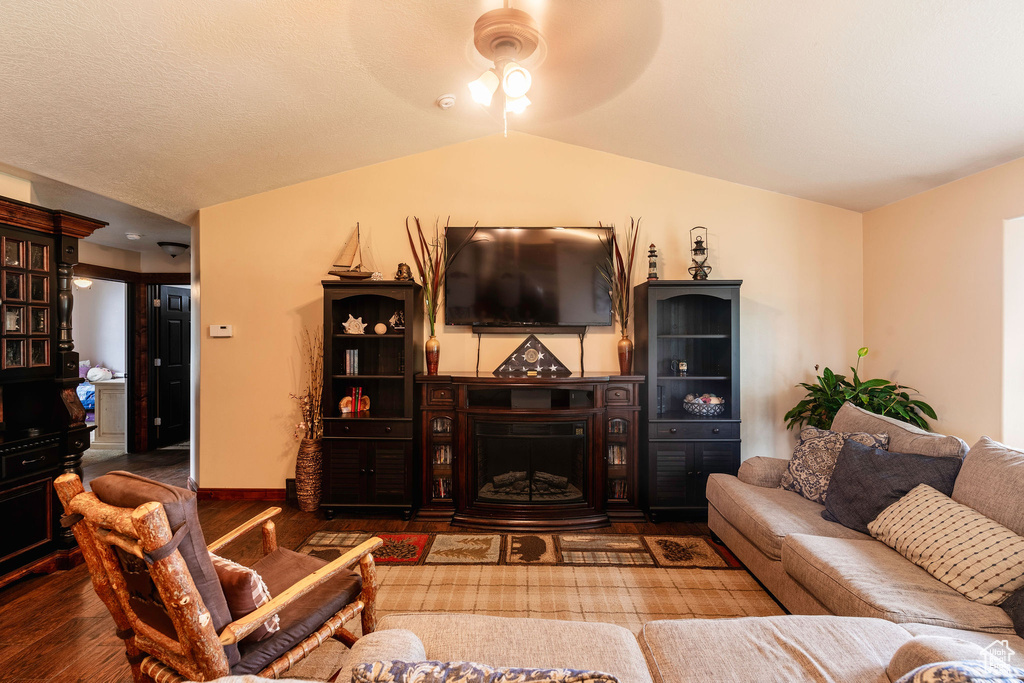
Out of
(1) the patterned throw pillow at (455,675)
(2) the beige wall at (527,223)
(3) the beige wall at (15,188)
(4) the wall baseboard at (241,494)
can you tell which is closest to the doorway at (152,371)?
(4) the wall baseboard at (241,494)

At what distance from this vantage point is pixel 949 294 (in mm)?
2965

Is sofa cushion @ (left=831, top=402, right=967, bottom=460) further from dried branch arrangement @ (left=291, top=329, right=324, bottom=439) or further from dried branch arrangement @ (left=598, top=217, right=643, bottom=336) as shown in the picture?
dried branch arrangement @ (left=291, top=329, right=324, bottom=439)

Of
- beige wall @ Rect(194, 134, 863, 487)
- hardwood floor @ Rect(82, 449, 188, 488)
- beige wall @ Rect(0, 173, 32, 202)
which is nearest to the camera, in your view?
beige wall @ Rect(0, 173, 32, 202)

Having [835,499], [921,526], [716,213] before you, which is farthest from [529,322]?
[921,526]

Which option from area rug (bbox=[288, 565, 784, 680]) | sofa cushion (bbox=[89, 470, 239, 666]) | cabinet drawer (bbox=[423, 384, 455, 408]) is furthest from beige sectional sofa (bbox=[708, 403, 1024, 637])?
sofa cushion (bbox=[89, 470, 239, 666])

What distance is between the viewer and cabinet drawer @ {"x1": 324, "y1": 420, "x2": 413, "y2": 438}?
3.36 m

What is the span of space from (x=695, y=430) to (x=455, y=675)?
293 centimetres

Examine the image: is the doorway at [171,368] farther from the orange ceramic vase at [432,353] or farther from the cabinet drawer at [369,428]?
the orange ceramic vase at [432,353]

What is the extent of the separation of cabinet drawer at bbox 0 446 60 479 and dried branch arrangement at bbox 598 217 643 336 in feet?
12.3

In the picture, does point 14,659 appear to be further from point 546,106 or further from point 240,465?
point 546,106

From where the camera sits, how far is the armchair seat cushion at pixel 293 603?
1.39m

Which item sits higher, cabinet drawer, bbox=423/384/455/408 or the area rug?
cabinet drawer, bbox=423/384/455/408

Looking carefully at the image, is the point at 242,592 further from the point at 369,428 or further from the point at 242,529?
the point at 369,428

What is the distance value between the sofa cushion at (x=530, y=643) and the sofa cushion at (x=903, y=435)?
180 centimetres
